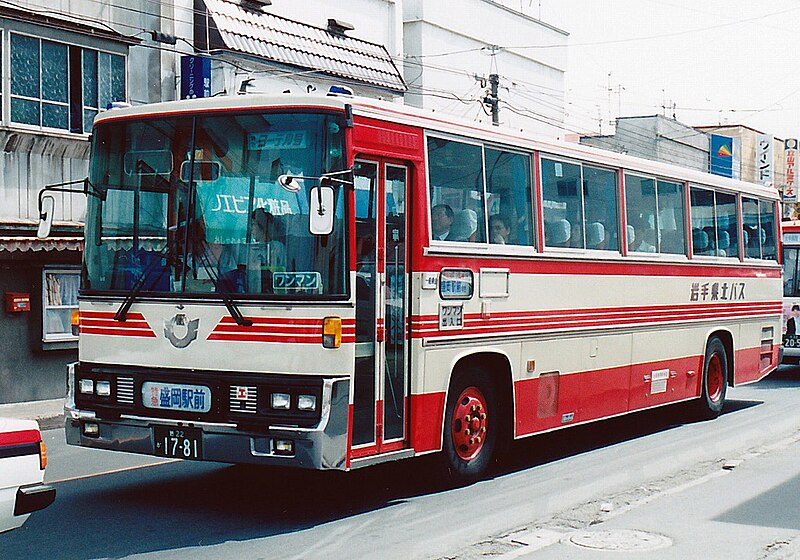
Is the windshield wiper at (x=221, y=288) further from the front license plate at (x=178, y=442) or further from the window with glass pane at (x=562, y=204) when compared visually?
the window with glass pane at (x=562, y=204)

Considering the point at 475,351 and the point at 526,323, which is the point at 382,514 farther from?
the point at 526,323

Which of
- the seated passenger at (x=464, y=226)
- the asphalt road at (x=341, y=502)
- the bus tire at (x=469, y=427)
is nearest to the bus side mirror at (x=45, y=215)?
the asphalt road at (x=341, y=502)

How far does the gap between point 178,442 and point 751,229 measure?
408 inches

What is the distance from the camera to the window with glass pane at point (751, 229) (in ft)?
52.9

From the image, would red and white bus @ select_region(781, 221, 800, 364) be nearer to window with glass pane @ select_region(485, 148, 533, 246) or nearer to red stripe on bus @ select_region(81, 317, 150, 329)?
window with glass pane @ select_region(485, 148, 533, 246)

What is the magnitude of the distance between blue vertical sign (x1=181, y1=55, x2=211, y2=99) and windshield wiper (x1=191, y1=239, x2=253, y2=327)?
1301 centimetres

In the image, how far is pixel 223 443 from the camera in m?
8.30

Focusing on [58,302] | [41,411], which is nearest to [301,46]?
[58,302]

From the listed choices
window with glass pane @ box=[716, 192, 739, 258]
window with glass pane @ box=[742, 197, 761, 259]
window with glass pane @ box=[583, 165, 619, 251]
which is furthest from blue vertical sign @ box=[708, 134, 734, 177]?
window with glass pane @ box=[583, 165, 619, 251]

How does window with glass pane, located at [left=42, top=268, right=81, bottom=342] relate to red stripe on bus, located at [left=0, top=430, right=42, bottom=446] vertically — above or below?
above

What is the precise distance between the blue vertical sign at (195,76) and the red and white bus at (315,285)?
37.1 feet

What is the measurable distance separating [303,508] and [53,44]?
40.2 ft

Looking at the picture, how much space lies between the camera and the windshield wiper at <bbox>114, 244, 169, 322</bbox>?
879 centimetres

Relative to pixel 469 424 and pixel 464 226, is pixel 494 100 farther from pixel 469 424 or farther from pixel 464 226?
pixel 469 424
